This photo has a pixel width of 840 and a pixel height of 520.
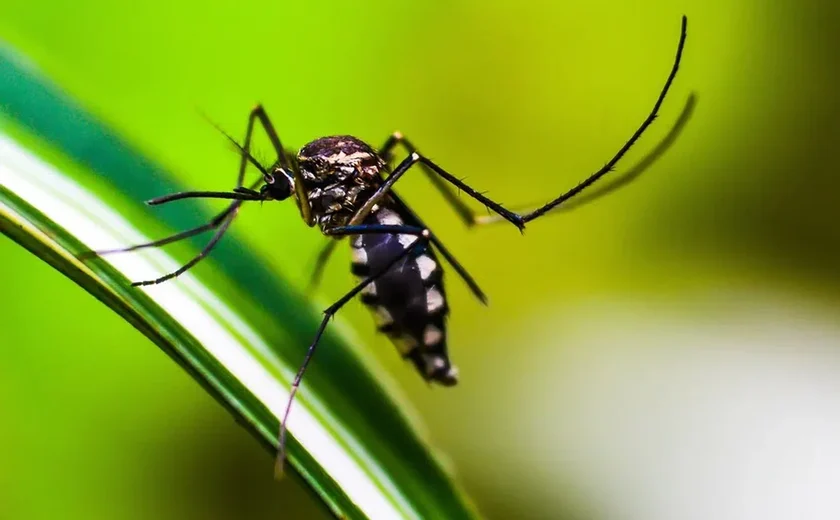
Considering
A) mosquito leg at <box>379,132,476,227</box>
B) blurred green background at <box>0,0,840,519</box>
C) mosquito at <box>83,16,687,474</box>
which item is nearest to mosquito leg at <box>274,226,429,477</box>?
mosquito at <box>83,16,687,474</box>

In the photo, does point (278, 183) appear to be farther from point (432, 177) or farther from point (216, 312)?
point (216, 312)

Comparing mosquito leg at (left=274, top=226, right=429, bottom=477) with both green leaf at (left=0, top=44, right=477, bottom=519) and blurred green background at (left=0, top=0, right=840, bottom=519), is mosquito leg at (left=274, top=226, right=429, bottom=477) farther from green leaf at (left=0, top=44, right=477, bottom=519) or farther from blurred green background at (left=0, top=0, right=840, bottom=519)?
blurred green background at (left=0, top=0, right=840, bottom=519)

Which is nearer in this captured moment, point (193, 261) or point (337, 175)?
point (193, 261)

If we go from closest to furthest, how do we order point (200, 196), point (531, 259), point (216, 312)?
point (216, 312), point (200, 196), point (531, 259)

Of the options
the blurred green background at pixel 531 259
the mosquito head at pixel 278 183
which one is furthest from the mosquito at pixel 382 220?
the blurred green background at pixel 531 259

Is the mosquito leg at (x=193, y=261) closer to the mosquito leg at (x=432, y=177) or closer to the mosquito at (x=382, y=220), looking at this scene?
the mosquito at (x=382, y=220)

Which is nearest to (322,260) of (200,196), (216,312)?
(200,196)
